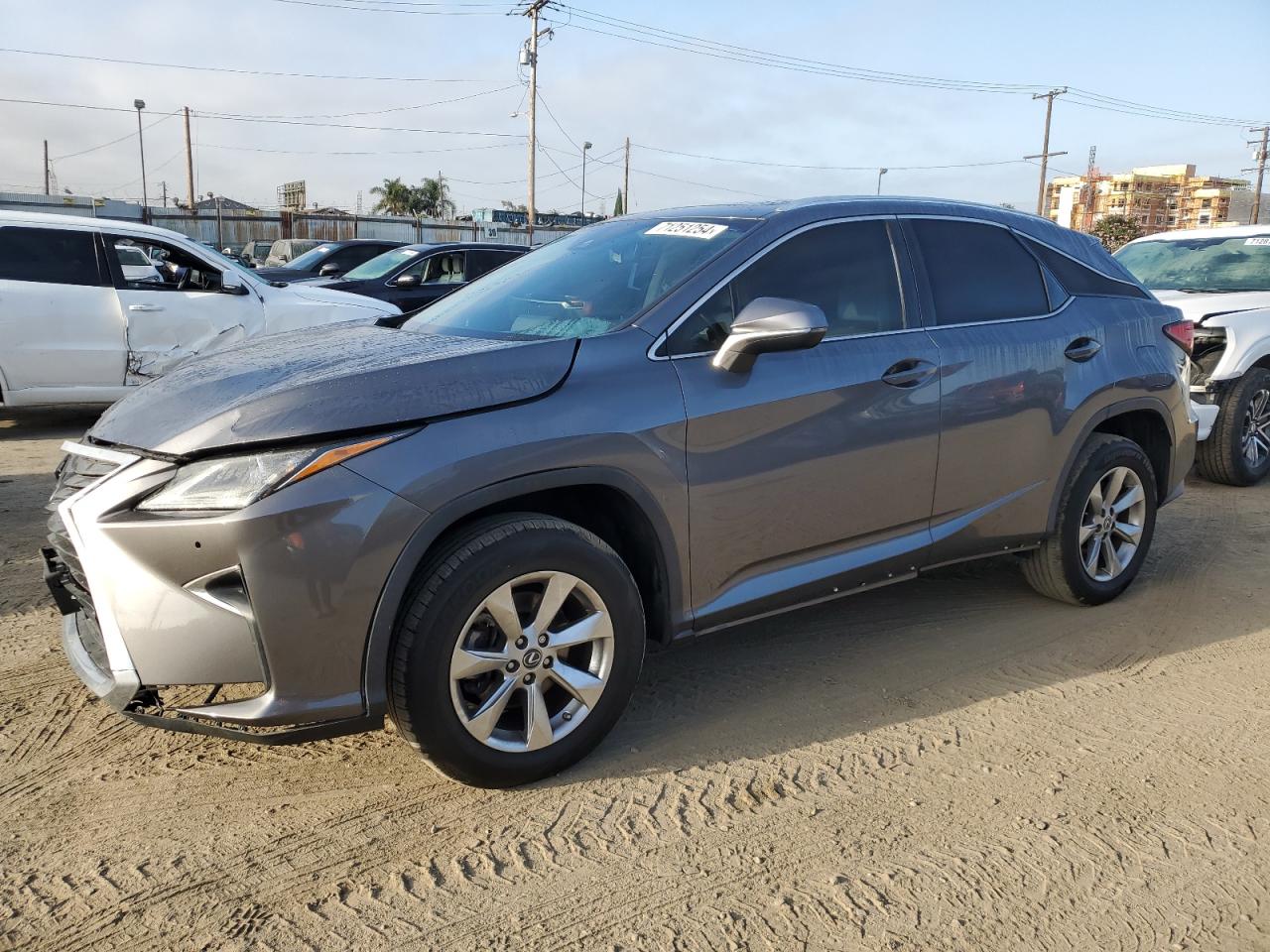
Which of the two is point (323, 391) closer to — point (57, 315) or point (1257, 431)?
point (57, 315)

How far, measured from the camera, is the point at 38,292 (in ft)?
25.3

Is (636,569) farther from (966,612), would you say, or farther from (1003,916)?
(966,612)

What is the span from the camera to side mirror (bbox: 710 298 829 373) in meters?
3.07

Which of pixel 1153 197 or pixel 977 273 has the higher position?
pixel 1153 197

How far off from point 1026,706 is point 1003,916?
4.13 ft

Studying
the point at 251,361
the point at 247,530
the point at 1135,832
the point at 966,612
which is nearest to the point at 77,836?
the point at 247,530

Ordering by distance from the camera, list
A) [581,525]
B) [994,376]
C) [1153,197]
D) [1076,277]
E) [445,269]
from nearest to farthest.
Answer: [581,525], [994,376], [1076,277], [445,269], [1153,197]

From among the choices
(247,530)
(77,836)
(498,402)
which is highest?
(498,402)

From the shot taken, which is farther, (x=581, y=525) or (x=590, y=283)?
(x=590, y=283)

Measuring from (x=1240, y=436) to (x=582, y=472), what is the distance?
6072 mm

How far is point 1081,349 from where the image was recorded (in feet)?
13.9

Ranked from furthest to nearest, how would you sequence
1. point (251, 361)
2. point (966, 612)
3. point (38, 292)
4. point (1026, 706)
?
point (38, 292) → point (966, 612) → point (1026, 706) → point (251, 361)

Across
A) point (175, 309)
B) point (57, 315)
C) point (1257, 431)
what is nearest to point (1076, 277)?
point (1257, 431)

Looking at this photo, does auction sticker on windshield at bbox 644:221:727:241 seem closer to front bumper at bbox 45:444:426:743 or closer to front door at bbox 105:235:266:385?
front bumper at bbox 45:444:426:743
